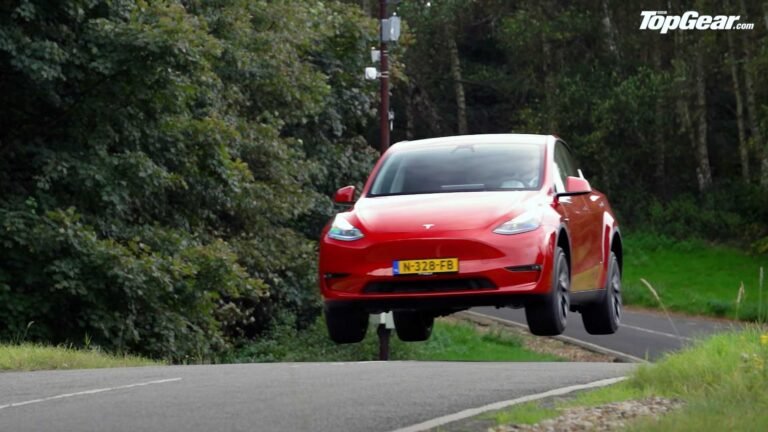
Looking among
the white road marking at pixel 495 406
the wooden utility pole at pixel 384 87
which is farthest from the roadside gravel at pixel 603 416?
the wooden utility pole at pixel 384 87

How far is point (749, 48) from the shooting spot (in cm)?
5206

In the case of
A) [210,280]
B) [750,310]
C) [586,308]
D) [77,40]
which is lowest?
[750,310]

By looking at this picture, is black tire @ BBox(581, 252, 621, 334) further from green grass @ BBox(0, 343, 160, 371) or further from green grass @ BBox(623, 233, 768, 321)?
green grass @ BBox(623, 233, 768, 321)

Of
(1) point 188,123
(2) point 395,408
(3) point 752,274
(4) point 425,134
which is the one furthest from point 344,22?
(2) point 395,408

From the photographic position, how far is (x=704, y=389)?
36.7 feet

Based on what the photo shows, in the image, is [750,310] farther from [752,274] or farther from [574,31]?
[574,31]

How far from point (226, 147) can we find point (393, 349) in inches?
322

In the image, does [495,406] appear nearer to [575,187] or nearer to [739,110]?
[575,187]

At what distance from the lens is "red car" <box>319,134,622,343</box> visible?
9.96 metres

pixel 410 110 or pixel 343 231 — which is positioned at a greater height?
pixel 343 231

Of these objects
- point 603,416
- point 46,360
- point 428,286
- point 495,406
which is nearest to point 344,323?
point 428,286

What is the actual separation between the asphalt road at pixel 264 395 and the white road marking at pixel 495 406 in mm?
162

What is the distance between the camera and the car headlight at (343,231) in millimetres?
10242

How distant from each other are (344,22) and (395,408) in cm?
2953
